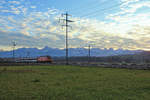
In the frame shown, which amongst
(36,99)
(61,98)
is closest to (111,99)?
(61,98)

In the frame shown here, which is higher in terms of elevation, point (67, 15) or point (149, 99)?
point (67, 15)

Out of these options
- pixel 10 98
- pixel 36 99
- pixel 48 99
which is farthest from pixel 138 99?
pixel 10 98

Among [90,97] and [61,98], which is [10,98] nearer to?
[61,98]

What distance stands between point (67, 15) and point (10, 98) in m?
47.9

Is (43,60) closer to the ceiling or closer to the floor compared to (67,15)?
closer to the floor

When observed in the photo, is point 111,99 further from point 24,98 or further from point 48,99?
point 24,98

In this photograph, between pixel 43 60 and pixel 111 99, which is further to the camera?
pixel 43 60

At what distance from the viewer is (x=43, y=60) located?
293ft

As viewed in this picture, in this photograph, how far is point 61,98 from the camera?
10703 millimetres

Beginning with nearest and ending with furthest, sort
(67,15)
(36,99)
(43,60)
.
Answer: (36,99) < (67,15) < (43,60)

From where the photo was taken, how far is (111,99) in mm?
10500

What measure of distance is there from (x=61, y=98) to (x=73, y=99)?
79 cm

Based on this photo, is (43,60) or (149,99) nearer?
(149,99)

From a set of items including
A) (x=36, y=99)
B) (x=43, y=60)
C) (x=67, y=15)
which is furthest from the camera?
(x=43, y=60)
